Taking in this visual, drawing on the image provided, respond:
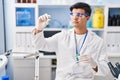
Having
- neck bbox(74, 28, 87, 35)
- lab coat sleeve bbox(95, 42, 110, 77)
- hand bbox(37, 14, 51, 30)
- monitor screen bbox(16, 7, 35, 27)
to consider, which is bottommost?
lab coat sleeve bbox(95, 42, 110, 77)

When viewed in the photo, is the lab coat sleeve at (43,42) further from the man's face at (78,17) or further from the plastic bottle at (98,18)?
the plastic bottle at (98,18)

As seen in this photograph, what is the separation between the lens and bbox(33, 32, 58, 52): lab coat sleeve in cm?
176

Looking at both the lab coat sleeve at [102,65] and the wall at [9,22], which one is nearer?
the lab coat sleeve at [102,65]

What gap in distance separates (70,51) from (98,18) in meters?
0.98

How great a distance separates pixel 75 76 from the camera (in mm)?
1834

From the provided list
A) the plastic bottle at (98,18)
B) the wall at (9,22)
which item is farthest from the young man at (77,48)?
the wall at (9,22)

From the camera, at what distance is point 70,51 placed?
1867 millimetres

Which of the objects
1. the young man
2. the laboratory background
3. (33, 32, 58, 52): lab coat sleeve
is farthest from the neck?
the laboratory background

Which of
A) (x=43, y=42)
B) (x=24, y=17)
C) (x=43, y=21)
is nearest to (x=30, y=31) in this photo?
(x=24, y=17)

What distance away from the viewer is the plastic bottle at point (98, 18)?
2650 mm

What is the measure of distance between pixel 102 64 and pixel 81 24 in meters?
0.43

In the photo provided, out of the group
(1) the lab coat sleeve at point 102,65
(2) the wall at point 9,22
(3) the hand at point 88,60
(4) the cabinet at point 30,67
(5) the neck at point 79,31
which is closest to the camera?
(3) the hand at point 88,60

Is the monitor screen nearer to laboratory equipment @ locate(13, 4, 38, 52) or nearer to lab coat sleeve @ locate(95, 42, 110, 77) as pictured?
laboratory equipment @ locate(13, 4, 38, 52)

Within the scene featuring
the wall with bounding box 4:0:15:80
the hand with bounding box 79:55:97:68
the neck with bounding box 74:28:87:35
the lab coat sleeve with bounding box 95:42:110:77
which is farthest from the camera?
the wall with bounding box 4:0:15:80
